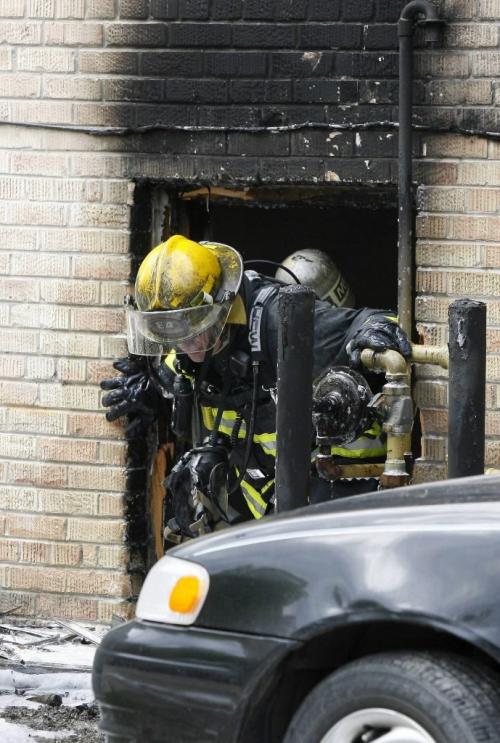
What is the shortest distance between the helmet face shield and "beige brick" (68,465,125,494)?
108cm

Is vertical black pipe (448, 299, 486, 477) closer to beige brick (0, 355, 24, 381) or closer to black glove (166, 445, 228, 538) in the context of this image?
black glove (166, 445, 228, 538)

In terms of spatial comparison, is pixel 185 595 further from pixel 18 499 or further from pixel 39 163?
pixel 39 163

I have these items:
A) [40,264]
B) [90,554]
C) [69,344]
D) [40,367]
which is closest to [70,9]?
[40,264]

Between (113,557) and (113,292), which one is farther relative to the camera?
(113,557)

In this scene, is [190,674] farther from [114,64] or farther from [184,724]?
[114,64]

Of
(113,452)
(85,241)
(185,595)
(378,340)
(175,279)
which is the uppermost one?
(85,241)

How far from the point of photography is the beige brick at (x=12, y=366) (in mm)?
7293

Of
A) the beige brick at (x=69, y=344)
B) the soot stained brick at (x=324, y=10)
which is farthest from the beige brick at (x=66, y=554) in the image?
the soot stained brick at (x=324, y=10)

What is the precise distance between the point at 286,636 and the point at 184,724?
0.40 m

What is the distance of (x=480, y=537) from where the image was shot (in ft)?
11.9

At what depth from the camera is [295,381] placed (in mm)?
5523

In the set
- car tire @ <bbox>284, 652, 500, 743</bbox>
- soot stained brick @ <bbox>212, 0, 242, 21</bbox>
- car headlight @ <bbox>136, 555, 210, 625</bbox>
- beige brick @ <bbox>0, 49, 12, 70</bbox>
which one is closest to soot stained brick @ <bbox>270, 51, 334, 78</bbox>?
soot stained brick @ <bbox>212, 0, 242, 21</bbox>

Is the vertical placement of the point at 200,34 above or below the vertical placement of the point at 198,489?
above

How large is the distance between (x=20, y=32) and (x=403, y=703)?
15.0ft
